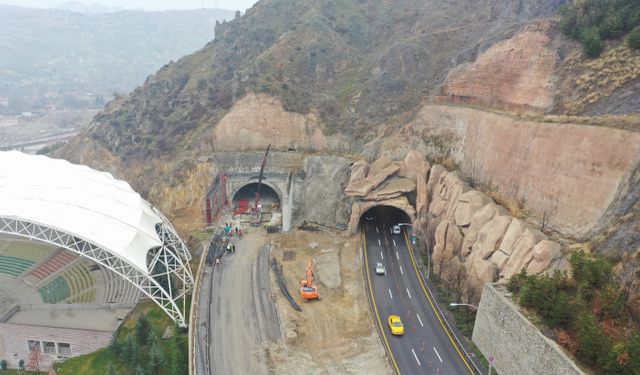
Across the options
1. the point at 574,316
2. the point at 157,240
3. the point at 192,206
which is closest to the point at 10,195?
the point at 157,240

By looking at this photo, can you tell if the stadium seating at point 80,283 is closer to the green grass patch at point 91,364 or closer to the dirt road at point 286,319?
the green grass patch at point 91,364

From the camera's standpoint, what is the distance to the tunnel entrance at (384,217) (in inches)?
2281

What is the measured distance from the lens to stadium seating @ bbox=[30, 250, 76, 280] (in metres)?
51.0

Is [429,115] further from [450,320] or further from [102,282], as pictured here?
[102,282]

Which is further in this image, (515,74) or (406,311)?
(515,74)

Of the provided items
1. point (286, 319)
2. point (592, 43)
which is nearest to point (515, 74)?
point (592, 43)

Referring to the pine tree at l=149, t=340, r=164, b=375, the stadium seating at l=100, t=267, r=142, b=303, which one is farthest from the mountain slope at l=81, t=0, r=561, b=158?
the pine tree at l=149, t=340, r=164, b=375

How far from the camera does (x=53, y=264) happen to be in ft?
171

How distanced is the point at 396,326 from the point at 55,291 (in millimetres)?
38458

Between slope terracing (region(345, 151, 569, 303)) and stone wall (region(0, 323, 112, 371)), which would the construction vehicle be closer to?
slope terracing (region(345, 151, 569, 303))

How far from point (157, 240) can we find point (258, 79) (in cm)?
4358

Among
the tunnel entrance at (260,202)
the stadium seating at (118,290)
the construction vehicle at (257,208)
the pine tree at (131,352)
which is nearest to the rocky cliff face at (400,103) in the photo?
the construction vehicle at (257,208)

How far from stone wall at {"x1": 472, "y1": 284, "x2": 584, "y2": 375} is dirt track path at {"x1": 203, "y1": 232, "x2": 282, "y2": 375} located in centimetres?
1664

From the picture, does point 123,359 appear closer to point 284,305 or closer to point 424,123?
point 284,305
